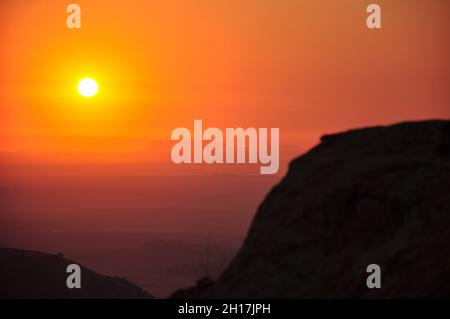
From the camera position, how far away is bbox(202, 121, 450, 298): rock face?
25.0 m

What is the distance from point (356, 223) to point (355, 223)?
0.03m

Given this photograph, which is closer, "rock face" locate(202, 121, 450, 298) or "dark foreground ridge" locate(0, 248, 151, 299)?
"rock face" locate(202, 121, 450, 298)

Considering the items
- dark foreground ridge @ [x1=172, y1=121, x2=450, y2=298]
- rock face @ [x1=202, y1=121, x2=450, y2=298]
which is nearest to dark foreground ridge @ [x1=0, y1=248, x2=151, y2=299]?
dark foreground ridge @ [x1=172, y1=121, x2=450, y2=298]

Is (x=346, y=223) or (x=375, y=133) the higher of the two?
(x=375, y=133)

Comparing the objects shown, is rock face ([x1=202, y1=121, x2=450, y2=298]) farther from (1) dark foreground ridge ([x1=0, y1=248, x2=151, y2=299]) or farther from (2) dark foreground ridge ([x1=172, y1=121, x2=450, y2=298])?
(1) dark foreground ridge ([x1=0, y1=248, x2=151, y2=299])

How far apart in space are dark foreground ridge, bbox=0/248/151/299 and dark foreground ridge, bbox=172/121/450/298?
133ft

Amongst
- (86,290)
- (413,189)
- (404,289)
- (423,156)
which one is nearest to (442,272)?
(404,289)

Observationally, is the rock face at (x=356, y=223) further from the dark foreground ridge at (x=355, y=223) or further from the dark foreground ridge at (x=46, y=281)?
the dark foreground ridge at (x=46, y=281)
